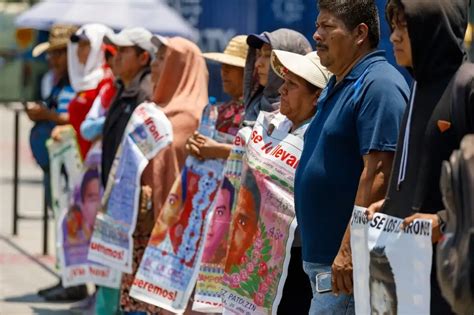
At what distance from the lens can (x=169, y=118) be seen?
810cm

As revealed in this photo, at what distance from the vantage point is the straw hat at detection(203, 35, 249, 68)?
7266mm

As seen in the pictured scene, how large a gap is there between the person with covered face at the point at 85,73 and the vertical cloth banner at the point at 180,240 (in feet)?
7.76

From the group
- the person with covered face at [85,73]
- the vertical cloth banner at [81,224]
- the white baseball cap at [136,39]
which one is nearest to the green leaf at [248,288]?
the white baseball cap at [136,39]

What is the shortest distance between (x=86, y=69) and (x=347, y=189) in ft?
17.3

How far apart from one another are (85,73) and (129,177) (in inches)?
83.8

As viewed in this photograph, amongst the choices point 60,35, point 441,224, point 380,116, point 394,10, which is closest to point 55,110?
point 60,35

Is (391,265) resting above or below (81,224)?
above

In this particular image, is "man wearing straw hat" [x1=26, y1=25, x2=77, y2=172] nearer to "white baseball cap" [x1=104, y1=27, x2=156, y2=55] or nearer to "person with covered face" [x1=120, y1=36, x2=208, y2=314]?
"white baseball cap" [x1=104, y1=27, x2=156, y2=55]

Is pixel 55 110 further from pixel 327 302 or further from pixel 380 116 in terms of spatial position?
pixel 380 116

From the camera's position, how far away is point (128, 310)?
26.7ft

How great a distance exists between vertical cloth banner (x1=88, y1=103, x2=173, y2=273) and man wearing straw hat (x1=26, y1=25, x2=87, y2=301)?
200 centimetres

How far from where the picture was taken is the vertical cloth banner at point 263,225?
231 inches

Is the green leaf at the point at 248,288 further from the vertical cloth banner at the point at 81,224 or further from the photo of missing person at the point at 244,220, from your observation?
the vertical cloth banner at the point at 81,224

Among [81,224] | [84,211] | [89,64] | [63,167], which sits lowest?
[81,224]
